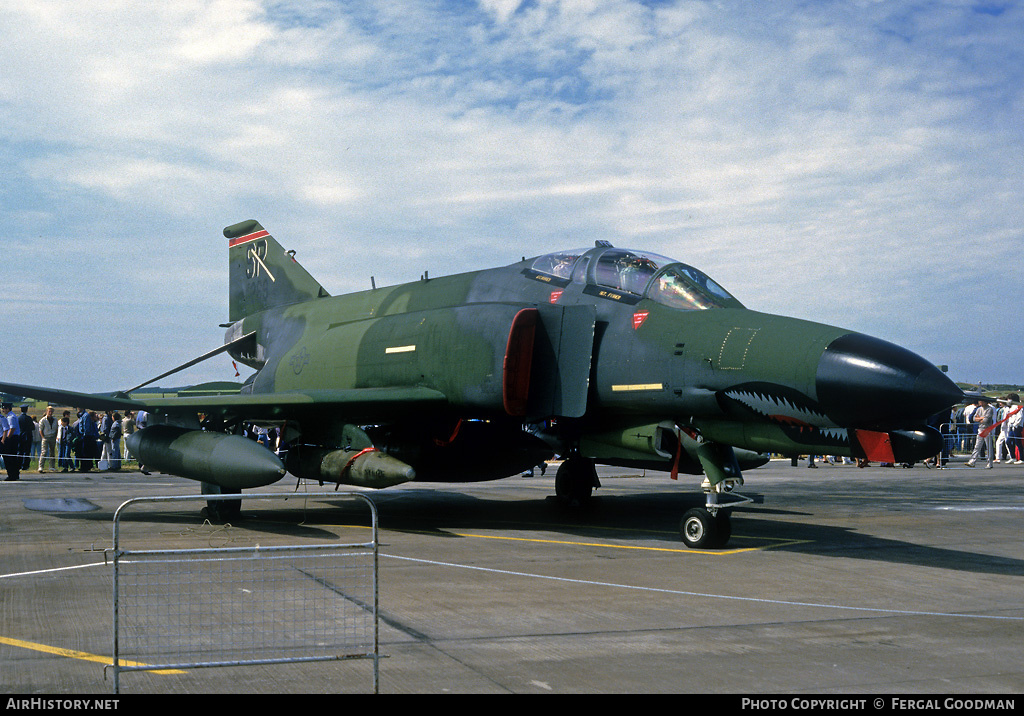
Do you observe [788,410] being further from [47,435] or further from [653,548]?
[47,435]

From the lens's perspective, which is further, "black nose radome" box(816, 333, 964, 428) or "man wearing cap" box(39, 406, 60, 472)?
"man wearing cap" box(39, 406, 60, 472)

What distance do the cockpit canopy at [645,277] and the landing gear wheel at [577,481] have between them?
3.96 metres

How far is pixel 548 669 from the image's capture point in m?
5.30

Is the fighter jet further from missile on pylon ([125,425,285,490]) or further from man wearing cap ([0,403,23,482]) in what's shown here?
man wearing cap ([0,403,23,482])

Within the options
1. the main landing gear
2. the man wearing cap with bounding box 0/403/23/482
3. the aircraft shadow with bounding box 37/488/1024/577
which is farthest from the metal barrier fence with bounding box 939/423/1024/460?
the man wearing cap with bounding box 0/403/23/482

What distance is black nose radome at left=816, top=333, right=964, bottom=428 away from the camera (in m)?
8.38

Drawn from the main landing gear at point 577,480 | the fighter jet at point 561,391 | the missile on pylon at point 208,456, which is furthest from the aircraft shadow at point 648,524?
the missile on pylon at point 208,456

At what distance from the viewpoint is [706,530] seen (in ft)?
33.2

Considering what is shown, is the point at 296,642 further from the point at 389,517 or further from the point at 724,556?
the point at 389,517

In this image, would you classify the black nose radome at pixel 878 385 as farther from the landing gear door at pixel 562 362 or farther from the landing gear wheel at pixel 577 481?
the landing gear wheel at pixel 577 481

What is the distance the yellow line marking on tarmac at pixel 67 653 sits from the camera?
5.36 m

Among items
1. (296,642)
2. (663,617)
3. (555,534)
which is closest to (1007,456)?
(555,534)

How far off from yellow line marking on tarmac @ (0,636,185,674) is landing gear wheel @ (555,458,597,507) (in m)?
9.84
